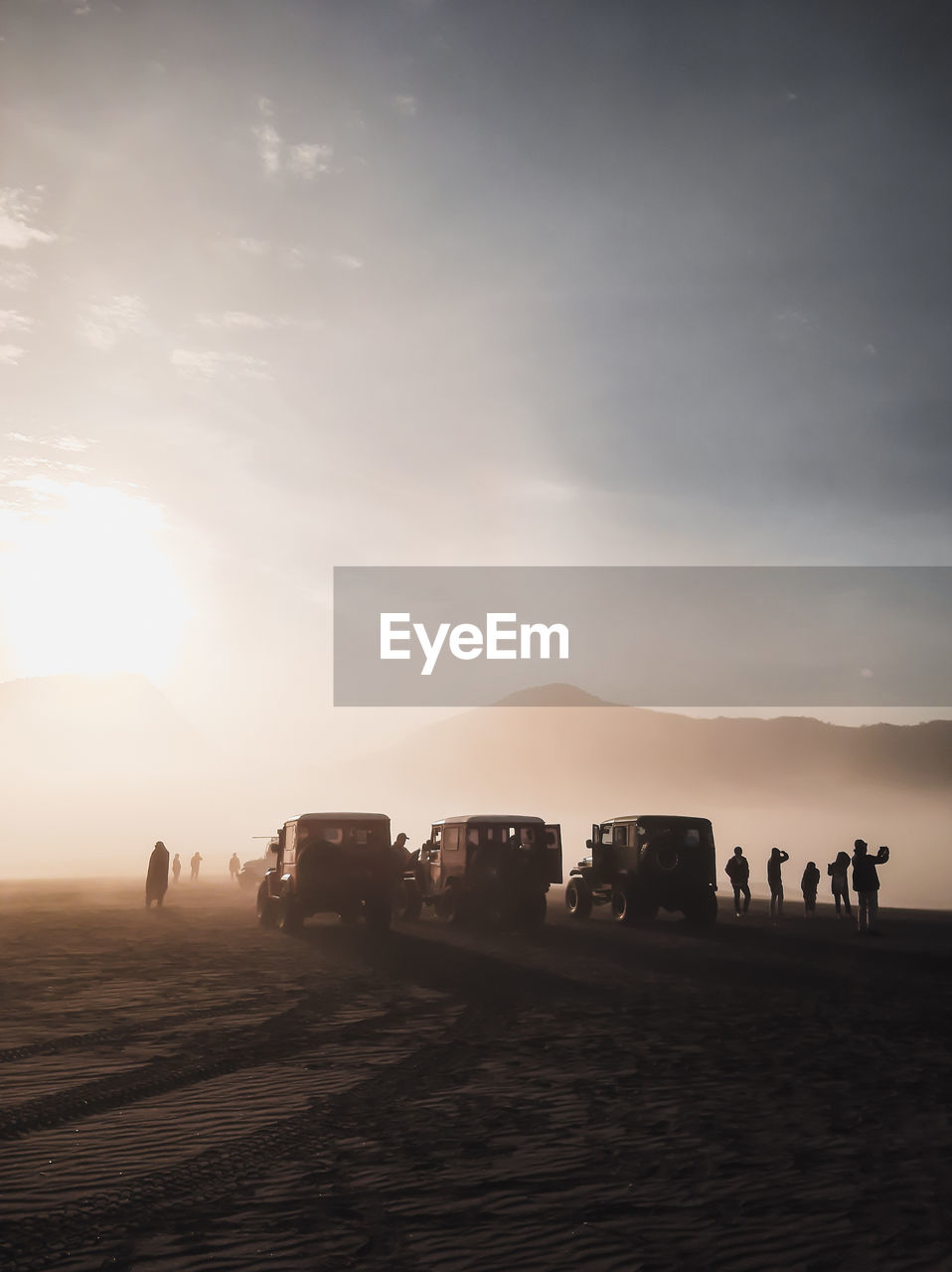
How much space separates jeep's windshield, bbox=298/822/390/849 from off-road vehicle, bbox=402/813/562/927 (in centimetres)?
272

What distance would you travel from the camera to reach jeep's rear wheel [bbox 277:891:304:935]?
21625 millimetres

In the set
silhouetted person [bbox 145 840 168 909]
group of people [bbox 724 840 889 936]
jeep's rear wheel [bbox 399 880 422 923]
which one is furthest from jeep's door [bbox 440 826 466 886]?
silhouetted person [bbox 145 840 168 909]

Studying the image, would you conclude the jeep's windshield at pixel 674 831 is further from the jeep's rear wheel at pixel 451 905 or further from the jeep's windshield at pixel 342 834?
the jeep's windshield at pixel 342 834

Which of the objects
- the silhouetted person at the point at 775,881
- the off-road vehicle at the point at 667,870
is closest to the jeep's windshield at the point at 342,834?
the off-road vehicle at the point at 667,870

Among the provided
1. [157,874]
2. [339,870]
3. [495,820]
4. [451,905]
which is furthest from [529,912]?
[157,874]

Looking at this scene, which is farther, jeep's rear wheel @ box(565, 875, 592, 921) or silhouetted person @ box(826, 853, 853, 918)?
jeep's rear wheel @ box(565, 875, 592, 921)

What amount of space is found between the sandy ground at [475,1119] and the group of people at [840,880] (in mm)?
5056

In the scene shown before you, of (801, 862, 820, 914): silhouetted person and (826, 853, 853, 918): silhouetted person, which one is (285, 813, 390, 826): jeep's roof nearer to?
(826, 853, 853, 918): silhouetted person

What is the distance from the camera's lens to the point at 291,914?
21750mm

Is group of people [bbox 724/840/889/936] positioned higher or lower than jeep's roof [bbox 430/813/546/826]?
lower

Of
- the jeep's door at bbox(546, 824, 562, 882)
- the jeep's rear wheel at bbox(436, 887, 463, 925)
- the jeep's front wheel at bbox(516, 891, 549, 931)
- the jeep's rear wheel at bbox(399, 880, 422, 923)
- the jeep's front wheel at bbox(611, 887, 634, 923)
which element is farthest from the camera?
the jeep's rear wheel at bbox(399, 880, 422, 923)

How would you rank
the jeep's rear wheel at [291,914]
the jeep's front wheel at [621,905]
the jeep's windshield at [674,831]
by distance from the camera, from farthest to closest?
1. the jeep's front wheel at [621,905]
2. the jeep's windshield at [674,831]
3. the jeep's rear wheel at [291,914]

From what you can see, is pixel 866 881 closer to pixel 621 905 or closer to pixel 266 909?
pixel 621 905

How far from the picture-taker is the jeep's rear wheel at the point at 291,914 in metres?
21.6
